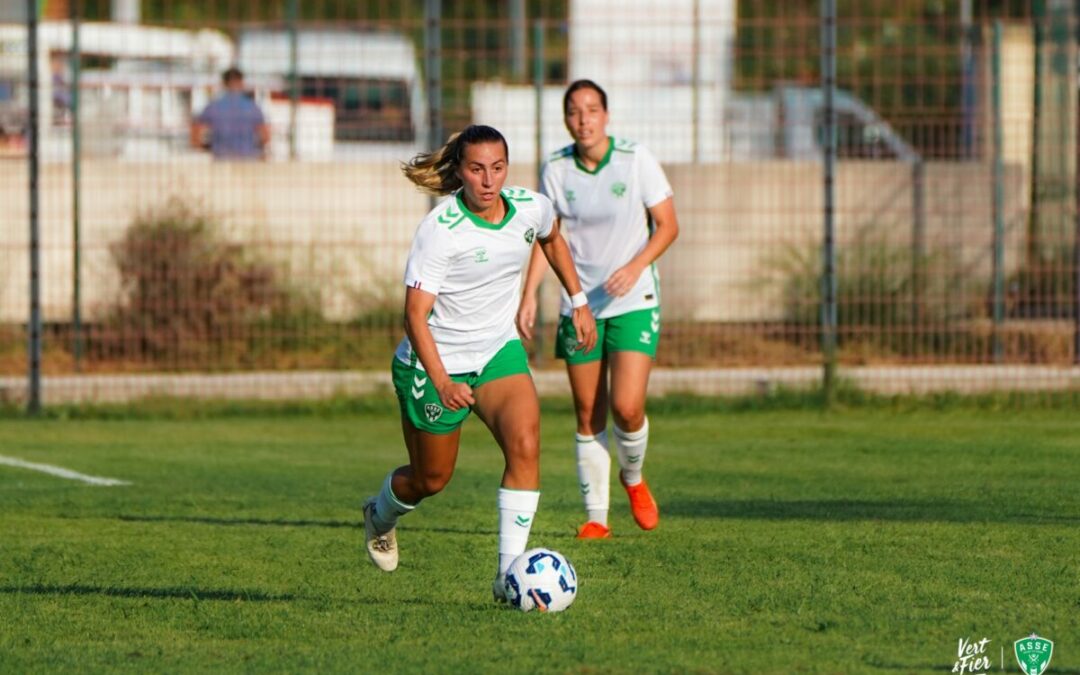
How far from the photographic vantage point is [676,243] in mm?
16219

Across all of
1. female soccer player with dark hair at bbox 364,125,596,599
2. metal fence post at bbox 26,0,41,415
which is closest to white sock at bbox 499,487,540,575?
female soccer player with dark hair at bbox 364,125,596,599

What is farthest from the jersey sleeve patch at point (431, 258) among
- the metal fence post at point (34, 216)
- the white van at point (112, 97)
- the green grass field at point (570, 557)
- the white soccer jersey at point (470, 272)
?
the white van at point (112, 97)

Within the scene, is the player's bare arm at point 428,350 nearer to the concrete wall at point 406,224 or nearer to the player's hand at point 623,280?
the player's hand at point 623,280

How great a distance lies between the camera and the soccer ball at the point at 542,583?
6.98m

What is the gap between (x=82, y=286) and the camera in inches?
640

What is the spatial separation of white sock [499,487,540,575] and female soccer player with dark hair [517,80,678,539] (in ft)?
6.59

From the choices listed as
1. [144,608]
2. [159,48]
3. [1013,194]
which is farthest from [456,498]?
[159,48]

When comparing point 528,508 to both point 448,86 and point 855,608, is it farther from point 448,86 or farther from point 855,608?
point 448,86

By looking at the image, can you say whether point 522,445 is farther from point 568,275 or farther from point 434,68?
point 434,68

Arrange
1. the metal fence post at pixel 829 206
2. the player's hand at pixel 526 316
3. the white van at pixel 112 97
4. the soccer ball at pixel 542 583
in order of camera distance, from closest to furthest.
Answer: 1. the soccer ball at pixel 542 583
2. the player's hand at pixel 526 316
3. the metal fence post at pixel 829 206
4. the white van at pixel 112 97

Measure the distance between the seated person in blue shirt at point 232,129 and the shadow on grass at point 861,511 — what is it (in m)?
7.91

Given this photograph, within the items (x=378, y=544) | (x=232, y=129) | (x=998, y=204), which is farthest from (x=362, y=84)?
(x=378, y=544)

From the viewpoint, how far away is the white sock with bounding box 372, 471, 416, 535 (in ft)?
26.1

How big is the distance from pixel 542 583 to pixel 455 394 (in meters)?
0.77
